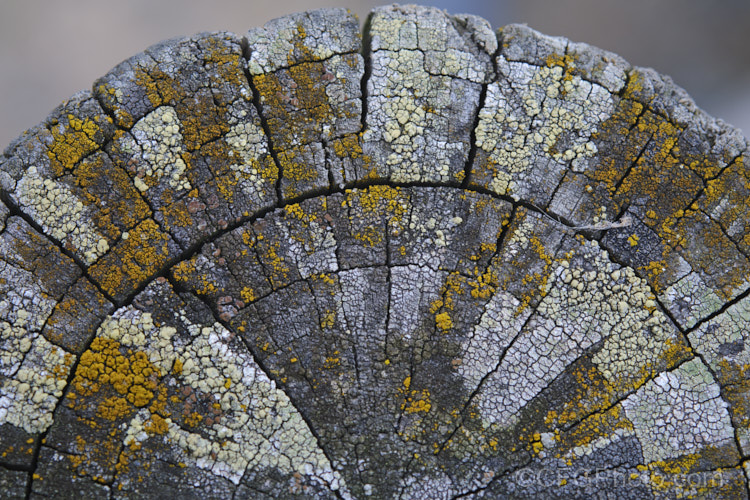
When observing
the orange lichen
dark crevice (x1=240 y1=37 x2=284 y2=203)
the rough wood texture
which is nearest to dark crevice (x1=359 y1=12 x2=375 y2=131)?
the rough wood texture

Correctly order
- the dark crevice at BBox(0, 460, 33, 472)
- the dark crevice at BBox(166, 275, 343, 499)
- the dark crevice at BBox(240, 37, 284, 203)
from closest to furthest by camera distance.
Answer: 1. the dark crevice at BBox(0, 460, 33, 472)
2. the dark crevice at BBox(166, 275, 343, 499)
3. the dark crevice at BBox(240, 37, 284, 203)

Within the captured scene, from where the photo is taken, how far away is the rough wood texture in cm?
186

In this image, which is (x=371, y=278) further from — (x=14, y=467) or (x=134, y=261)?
(x=14, y=467)

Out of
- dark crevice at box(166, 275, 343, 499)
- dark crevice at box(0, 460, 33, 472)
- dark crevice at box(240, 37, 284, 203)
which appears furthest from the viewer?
dark crevice at box(240, 37, 284, 203)

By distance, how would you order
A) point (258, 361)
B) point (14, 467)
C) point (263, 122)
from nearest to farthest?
point (14, 467) → point (258, 361) → point (263, 122)

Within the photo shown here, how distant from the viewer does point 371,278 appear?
6.48 ft

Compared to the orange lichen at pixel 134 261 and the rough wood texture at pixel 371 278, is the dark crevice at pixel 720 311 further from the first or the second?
the orange lichen at pixel 134 261

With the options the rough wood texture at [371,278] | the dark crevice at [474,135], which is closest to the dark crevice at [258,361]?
the rough wood texture at [371,278]

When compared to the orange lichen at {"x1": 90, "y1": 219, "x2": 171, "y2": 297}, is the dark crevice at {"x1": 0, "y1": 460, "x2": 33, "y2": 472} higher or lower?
lower

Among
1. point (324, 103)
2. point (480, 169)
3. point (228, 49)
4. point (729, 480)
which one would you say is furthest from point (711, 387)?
point (228, 49)

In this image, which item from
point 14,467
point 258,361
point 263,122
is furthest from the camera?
point 263,122

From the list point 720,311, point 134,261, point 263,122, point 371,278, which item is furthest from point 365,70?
point 720,311

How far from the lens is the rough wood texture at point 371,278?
186 cm

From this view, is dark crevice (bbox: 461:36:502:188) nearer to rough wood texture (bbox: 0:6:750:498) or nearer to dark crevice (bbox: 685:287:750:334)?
rough wood texture (bbox: 0:6:750:498)
